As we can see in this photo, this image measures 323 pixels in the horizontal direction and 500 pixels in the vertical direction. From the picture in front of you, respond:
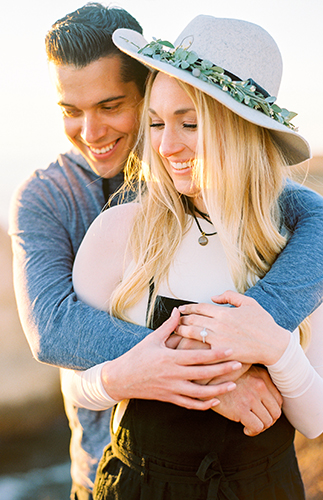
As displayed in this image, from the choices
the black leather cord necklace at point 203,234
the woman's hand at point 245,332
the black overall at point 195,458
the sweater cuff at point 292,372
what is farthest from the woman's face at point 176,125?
the black overall at point 195,458

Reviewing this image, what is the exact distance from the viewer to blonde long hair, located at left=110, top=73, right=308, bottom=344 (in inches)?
54.2

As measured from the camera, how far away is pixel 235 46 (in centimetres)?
135

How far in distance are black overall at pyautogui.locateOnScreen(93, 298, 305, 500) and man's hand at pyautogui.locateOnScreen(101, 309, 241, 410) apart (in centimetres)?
10

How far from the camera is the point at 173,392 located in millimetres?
1189

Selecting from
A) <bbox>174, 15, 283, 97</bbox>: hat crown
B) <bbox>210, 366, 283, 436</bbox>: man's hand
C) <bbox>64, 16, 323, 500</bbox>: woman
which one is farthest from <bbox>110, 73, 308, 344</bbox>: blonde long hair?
<bbox>210, 366, 283, 436</bbox>: man's hand

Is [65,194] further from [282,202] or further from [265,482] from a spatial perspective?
[265,482]

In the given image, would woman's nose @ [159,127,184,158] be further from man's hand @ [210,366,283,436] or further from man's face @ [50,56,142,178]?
man's hand @ [210,366,283,436]

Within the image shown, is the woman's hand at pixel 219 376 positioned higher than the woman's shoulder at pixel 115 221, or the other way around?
the woman's shoulder at pixel 115 221

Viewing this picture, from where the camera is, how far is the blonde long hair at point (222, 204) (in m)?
1.38

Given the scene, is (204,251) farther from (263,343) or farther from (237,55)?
(237,55)

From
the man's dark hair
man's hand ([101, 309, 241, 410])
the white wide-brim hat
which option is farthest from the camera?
the man's dark hair

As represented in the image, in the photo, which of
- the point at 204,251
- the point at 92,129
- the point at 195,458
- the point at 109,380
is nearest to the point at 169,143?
the point at 204,251

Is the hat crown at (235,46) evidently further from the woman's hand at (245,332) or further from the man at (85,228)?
the woman's hand at (245,332)

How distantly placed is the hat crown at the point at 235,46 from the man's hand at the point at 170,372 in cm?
81
